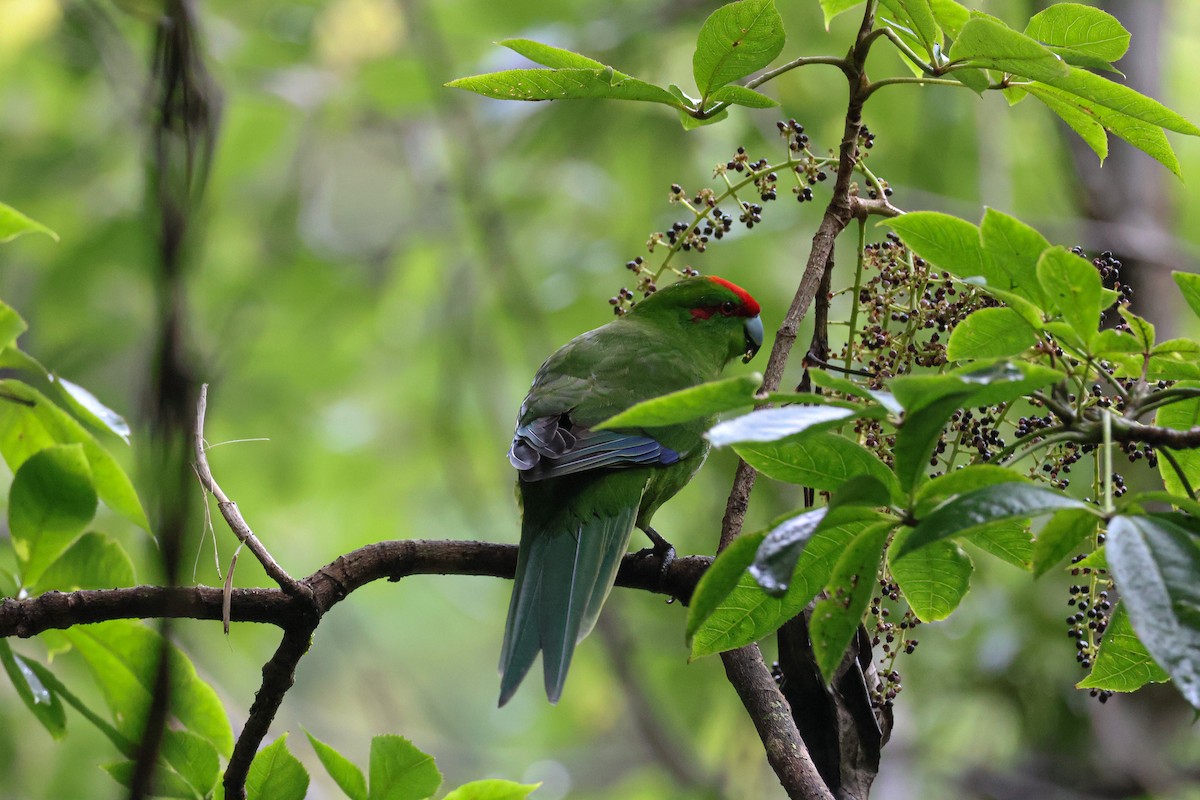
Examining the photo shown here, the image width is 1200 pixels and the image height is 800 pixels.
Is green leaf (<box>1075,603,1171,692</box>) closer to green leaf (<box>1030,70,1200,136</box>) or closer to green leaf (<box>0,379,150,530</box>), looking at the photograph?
green leaf (<box>1030,70,1200,136</box>)

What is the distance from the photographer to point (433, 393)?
455 centimetres

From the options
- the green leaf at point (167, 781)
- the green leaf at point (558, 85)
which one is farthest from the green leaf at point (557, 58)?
the green leaf at point (167, 781)

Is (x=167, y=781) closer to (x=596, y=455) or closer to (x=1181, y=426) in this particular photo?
(x=596, y=455)

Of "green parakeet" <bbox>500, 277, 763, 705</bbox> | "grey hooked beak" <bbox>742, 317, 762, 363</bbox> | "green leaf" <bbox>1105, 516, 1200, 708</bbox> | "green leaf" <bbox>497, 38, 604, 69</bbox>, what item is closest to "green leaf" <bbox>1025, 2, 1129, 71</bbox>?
"green leaf" <bbox>497, 38, 604, 69</bbox>

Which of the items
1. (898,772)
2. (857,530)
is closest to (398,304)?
(898,772)

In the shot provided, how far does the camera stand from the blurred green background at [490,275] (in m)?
3.52

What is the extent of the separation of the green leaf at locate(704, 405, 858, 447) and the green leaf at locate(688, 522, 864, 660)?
0.80 ft

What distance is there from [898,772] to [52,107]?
4455mm

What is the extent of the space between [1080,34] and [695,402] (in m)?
0.70

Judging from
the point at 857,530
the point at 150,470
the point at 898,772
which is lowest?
the point at 898,772

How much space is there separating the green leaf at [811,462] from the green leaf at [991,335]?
19 cm

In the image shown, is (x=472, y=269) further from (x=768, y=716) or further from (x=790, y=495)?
(x=768, y=716)

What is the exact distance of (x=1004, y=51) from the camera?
1.14 m

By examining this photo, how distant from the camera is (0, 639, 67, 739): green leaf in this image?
1327 millimetres
